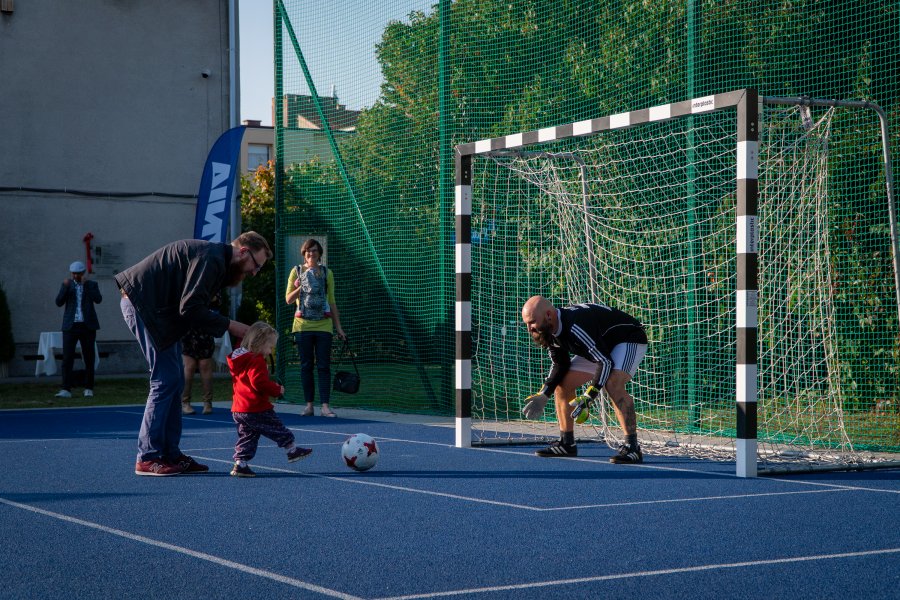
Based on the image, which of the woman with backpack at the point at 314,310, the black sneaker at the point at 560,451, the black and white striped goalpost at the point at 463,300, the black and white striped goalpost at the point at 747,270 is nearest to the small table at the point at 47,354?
the woman with backpack at the point at 314,310

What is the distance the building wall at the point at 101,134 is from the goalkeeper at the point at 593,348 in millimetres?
14512

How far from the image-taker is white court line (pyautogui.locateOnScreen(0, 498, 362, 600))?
459cm

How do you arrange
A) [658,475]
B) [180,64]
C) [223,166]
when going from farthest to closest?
[180,64]
[223,166]
[658,475]

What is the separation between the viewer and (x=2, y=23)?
68.2ft

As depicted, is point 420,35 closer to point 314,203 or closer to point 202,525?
point 314,203

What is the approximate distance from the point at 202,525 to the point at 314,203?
10007mm

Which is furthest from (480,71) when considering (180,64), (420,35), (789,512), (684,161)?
(180,64)

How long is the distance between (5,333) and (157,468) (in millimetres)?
13286

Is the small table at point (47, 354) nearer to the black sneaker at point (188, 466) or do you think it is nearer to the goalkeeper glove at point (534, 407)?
the black sneaker at point (188, 466)

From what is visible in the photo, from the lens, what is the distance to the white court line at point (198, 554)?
4586 mm

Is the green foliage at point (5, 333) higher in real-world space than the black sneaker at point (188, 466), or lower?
higher

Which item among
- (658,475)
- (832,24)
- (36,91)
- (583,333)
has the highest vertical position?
(36,91)

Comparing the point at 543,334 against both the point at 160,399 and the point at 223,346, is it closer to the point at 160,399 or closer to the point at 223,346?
the point at 160,399

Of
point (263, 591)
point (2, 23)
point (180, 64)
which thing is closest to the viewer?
point (263, 591)
